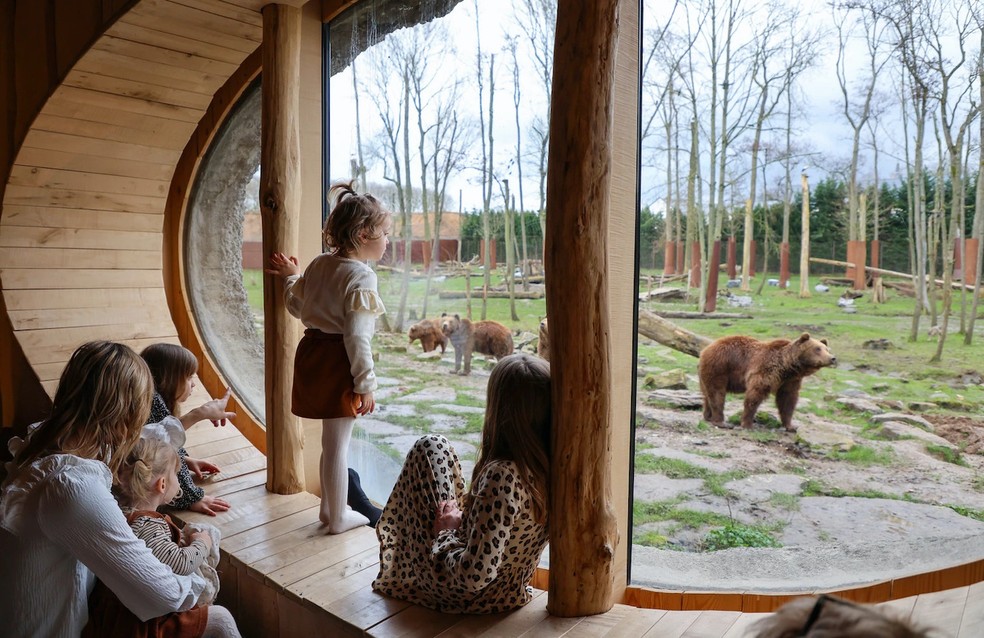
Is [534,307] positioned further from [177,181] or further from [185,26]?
→ [177,181]

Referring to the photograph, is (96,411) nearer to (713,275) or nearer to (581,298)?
(581,298)

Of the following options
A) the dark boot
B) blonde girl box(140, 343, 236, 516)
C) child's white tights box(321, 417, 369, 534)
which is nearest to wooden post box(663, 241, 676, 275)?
child's white tights box(321, 417, 369, 534)

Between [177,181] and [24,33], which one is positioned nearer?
[24,33]

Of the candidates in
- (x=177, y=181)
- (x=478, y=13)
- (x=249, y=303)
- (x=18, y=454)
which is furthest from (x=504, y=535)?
(x=177, y=181)

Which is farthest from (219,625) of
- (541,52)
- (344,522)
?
(541,52)

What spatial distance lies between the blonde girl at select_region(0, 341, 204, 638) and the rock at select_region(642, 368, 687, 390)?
1.33 metres

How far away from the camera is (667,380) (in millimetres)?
2002

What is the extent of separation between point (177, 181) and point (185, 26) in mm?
1115

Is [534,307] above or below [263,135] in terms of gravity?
below

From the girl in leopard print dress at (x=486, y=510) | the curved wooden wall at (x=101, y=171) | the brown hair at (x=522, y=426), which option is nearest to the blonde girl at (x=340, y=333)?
the girl in leopard print dress at (x=486, y=510)

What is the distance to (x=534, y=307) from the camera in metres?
2.26

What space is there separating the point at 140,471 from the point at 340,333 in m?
0.72

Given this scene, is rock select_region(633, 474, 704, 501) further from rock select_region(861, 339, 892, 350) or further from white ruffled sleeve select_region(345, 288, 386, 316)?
white ruffled sleeve select_region(345, 288, 386, 316)

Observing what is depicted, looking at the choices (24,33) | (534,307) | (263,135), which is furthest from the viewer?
(24,33)
